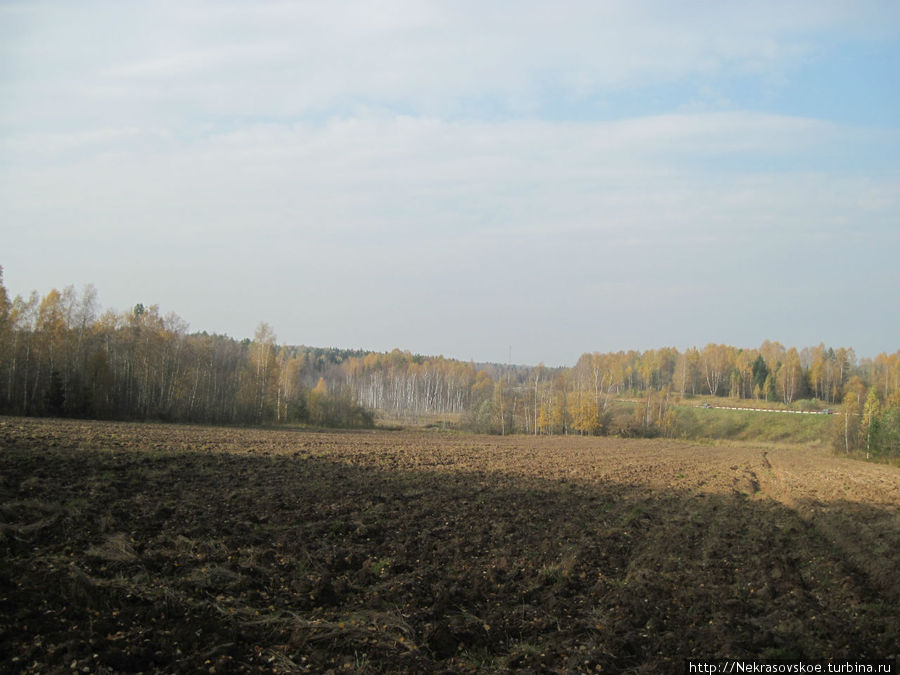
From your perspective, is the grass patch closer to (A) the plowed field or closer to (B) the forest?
(B) the forest

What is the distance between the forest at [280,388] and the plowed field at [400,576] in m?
33.6

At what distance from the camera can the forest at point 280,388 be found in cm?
4547

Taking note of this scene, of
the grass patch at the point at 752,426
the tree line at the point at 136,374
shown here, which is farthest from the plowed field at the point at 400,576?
the grass patch at the point at 752,426

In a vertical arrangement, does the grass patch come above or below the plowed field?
below

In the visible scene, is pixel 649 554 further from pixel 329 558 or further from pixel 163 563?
pixel 163 563

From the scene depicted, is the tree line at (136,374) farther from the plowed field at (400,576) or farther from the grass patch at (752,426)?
the grass patch at (752,426)

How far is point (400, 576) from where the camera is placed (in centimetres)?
934

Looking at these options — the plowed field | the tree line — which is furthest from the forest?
the plowed field

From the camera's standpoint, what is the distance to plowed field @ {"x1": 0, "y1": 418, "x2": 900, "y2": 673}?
6703 mm

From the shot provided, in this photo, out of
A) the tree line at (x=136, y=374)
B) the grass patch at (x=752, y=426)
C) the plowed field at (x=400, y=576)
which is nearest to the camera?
the plowed field at (x=400, y=576)

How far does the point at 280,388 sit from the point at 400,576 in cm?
6343

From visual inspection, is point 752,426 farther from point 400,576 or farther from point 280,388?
point 400,576

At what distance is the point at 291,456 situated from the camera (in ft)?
Answer: 83.5

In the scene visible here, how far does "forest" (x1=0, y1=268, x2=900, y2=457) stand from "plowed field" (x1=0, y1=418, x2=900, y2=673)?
33.6m
